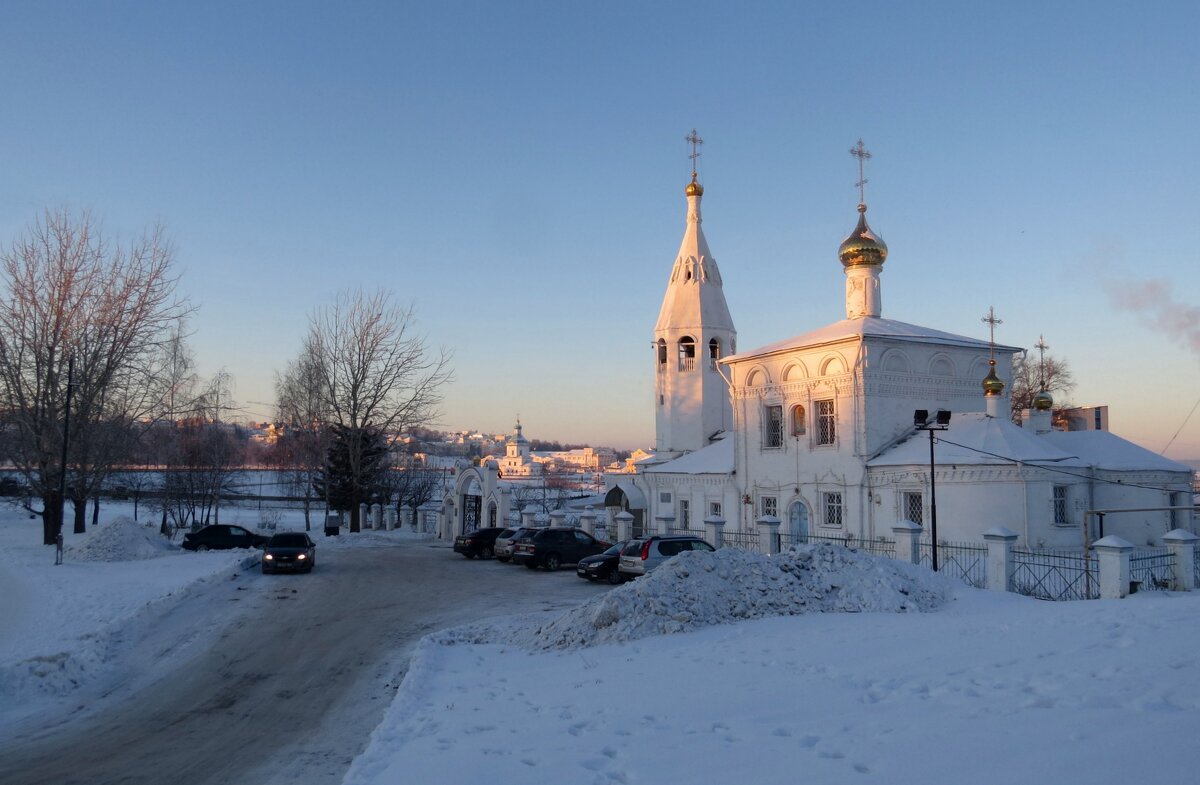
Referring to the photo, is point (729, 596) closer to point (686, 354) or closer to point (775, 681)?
point (775, 681)

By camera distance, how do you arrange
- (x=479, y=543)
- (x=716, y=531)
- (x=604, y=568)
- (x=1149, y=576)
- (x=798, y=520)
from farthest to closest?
(x=798, y=520)
(x=479, y=543)
(x=716, y=531)
(x=604, y=568)
(x=1149, y=576)

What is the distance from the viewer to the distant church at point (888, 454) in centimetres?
2369

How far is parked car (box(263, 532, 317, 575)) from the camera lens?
2234 centimetres

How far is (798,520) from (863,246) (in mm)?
10741

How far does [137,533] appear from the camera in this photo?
25.1 m

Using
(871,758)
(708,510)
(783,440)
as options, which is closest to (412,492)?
(708,510)

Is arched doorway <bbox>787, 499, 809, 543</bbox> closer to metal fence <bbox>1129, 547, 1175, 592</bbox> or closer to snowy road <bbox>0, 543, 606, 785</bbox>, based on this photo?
snowy road <bbox>0, 543, 606, 785</bbox>

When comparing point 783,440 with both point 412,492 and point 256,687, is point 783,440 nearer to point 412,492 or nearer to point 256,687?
point 256,687

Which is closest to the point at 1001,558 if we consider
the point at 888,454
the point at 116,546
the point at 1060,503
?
the point at 1060,503

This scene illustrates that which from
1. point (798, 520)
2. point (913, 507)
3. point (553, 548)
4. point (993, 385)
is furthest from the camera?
point (798, 520)

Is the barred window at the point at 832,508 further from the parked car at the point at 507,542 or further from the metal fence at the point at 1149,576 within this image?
the metal fence at the point at 1149,576

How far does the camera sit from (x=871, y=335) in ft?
87.4

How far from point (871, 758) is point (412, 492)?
158ft

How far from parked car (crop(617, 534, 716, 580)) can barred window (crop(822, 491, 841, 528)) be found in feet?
28.6
